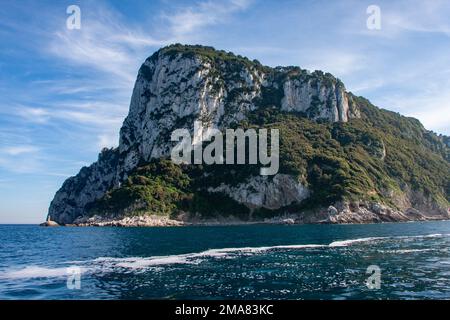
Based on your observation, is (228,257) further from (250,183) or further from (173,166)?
(173,166)

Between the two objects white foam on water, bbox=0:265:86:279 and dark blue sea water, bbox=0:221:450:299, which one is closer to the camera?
dark blue sea water, bbox=0:221:450:299

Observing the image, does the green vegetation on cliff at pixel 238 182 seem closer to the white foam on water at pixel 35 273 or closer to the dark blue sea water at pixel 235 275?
the dark blue sea water at pixel 235 275

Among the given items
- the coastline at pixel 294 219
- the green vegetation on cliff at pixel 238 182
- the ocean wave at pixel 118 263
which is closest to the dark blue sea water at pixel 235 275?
the ocean wave at pixel 118 263

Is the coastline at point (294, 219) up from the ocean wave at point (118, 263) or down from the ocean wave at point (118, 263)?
up

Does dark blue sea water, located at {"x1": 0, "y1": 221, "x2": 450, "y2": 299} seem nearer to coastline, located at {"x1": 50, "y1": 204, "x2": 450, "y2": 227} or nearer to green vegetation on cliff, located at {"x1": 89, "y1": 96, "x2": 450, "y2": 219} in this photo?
coastline, located at {"x1": 50, "y1": 204, "x2": 450, "y2": 227}

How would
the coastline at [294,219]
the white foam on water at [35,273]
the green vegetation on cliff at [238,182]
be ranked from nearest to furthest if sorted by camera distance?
the white foam on water at [35,273]
the coastline at [294,219]
the green vegetation on cliff at [238,182]

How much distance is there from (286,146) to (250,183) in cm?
2763

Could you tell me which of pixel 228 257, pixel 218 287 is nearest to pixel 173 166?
pixel 228 257

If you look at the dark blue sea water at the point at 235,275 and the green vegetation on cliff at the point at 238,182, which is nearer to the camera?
the dark blue sea water at the point at 235,275

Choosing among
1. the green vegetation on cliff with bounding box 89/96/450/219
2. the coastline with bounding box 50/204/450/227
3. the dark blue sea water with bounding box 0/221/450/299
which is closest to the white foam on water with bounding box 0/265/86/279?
the dark blue sea water with bounding box 0/221/450/299

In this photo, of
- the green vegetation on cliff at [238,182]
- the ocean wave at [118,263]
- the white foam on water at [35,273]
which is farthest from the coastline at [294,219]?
the white foam on water at [35,273]

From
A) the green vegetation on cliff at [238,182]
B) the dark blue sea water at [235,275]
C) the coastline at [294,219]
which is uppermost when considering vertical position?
the green vegetation on cliff at [238,182]

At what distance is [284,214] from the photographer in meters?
168

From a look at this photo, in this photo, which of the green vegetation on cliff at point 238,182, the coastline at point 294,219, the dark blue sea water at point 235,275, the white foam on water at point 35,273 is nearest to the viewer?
the dark blue sea water at point 235,275
